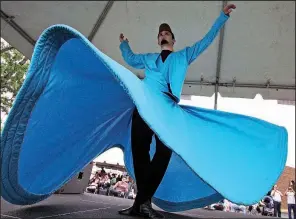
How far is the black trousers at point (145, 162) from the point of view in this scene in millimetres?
1315

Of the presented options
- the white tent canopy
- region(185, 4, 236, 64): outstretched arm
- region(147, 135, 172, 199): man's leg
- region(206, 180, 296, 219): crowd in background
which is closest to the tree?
the white tent canopy

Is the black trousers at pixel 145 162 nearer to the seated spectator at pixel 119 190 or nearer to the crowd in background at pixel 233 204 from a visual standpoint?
the crowd in background at pixel 233 204

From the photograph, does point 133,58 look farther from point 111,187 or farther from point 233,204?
point 111,187

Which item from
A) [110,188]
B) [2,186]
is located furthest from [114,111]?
[110,188]

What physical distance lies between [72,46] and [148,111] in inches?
→ 15.2

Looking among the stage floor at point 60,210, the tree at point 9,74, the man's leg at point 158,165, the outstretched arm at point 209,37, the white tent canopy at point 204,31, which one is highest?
the tree at point 9,74

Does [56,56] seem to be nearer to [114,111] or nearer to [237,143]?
[114,111]

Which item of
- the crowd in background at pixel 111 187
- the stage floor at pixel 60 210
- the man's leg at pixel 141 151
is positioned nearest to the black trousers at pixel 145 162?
the man's leg at pixel 141 151

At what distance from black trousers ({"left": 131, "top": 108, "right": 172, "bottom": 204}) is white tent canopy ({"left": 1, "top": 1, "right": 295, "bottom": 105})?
2.08m

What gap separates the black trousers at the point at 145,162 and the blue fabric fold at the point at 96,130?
173 mm

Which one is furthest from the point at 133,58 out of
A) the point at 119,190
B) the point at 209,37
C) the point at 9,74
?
the point at 9,74

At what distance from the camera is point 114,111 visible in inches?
59.5

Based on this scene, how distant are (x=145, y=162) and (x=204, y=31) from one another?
2.37 metres

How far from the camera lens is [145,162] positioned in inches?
54.1
